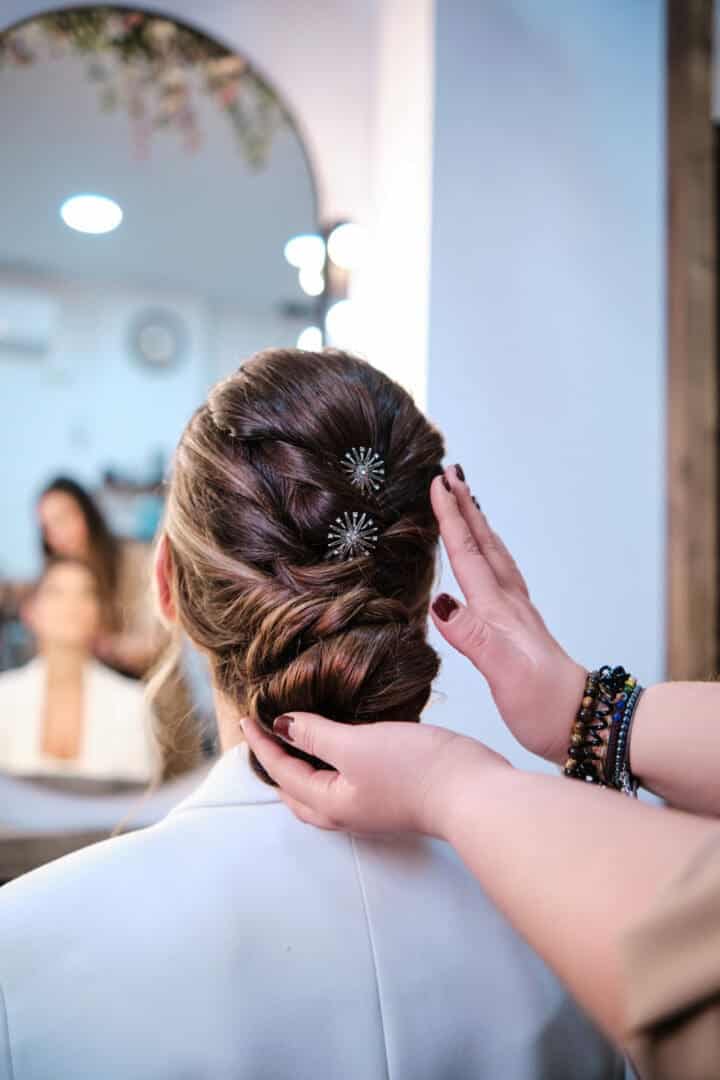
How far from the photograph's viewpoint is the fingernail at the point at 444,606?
70 cm

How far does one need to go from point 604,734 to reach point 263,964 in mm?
330

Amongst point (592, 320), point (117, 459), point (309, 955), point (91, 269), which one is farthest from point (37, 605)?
point (592, 320)

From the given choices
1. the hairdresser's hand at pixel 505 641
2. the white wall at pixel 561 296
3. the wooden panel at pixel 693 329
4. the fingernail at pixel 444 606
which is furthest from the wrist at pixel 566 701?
the wooden panel at pixel 693 329

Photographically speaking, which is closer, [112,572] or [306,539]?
[306,539]

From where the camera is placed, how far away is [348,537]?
72 cm

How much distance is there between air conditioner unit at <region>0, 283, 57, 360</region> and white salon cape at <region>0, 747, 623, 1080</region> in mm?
956

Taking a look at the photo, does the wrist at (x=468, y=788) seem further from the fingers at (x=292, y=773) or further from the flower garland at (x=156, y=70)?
the flower garland at (x=156, y=70)

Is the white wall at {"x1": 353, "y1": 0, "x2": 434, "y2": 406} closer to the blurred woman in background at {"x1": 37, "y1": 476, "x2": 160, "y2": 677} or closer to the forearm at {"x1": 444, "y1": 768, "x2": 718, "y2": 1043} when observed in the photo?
the blurred woman in background at {"x1": 37, "y1": 476, "x2": 160, "y2": 677}

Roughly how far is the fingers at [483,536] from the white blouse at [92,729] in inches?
32.2

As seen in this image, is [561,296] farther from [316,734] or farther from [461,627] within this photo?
[316,734]

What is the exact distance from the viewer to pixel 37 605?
1361 millimetres

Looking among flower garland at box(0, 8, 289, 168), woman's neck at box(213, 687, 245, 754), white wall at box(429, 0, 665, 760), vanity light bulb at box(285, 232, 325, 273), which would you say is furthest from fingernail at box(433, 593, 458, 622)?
flower garland at box(0, 8, 289, 168)

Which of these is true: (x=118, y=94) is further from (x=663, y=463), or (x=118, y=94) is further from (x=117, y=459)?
(x=663, y=463)

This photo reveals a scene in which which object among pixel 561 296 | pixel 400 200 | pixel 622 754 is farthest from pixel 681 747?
pixel 400 200
